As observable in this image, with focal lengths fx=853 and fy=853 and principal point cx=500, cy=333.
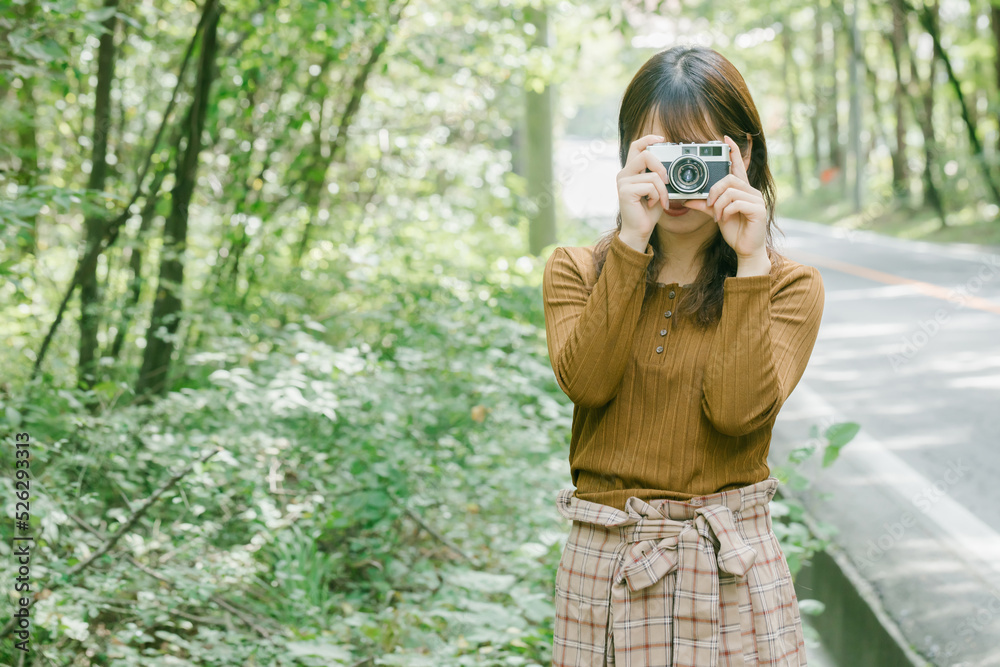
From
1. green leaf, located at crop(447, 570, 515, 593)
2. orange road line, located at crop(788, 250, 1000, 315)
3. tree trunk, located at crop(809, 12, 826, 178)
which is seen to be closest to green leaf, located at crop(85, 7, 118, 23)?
green leaf, located at crop(447, 570, 515, 593)

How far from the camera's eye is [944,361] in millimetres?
7539

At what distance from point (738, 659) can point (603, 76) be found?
820 inches

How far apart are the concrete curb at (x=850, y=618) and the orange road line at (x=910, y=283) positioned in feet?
23.1

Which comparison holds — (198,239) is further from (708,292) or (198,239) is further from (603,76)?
(603,76)

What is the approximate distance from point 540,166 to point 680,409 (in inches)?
366

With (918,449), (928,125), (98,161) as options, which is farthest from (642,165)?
(928,125)

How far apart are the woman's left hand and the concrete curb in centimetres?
191

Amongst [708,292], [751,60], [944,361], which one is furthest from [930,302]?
[751,60]

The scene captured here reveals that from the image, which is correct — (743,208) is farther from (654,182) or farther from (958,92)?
(958,92)

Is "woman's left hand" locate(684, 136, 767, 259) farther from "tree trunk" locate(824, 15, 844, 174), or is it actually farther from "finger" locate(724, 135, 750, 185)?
"tree trunk" locate(824, 15, 844, 174)

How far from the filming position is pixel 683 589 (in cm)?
155

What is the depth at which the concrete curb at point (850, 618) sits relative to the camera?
292cm

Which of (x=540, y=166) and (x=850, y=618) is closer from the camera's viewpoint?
(x=850, y=618)

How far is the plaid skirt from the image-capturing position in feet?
5.04
